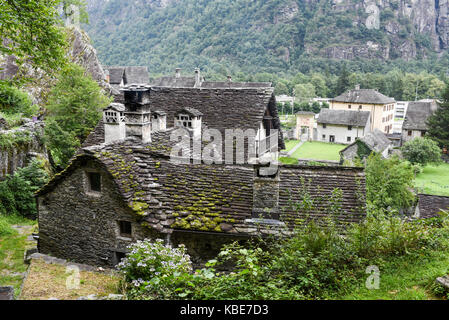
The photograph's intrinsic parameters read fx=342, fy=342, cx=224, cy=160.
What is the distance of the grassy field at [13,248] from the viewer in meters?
10.0

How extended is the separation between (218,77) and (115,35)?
7602cm

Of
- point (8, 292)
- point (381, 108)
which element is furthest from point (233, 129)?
point (381, 108)

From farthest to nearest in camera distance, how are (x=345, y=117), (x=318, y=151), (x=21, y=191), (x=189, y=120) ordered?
(x=345, y=117), (x=318, y=151), (x=21, y=191), (x=189, y=120)

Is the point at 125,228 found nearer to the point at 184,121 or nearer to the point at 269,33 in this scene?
the point at 184,121

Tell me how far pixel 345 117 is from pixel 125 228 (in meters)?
55.6

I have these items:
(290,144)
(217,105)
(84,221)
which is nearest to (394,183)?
(217,105)

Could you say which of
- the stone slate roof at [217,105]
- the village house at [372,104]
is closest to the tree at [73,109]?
the stone slate roof at [217,105]

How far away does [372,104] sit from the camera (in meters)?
65.3

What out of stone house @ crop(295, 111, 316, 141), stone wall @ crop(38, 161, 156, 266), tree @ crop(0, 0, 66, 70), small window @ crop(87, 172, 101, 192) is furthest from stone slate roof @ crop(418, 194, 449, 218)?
stone house @ crop(295, 111, 316, 141)

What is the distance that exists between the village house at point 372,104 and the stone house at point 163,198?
5958cm

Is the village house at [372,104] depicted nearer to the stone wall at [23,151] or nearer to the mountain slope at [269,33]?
the stone wall at [23,151]

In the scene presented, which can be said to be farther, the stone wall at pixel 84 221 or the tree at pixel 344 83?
the tree at pixel 344 83

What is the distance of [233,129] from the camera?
14.5 metres
